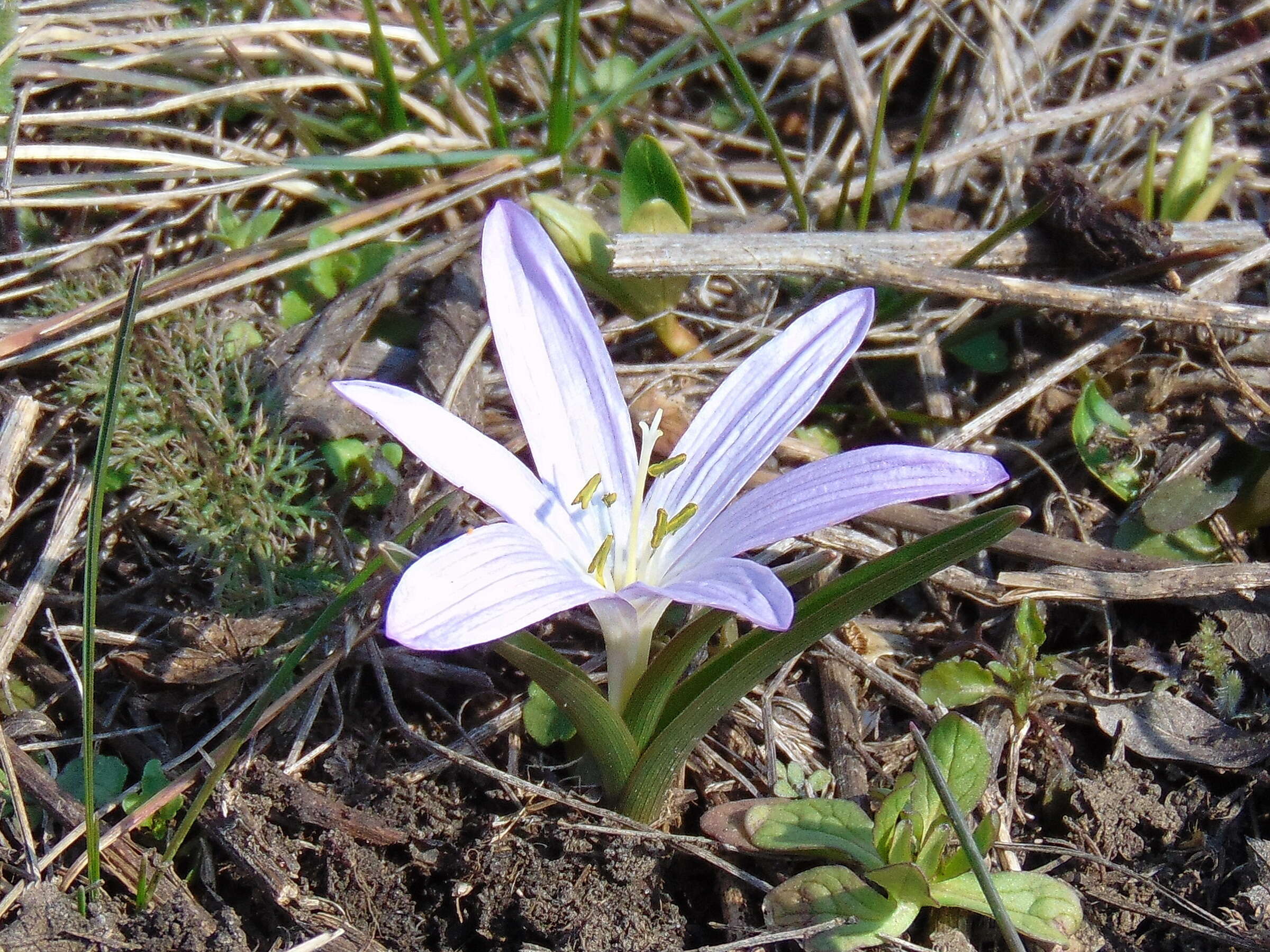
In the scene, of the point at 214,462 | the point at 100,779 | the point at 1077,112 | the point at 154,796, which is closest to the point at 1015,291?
the point at 1077,112

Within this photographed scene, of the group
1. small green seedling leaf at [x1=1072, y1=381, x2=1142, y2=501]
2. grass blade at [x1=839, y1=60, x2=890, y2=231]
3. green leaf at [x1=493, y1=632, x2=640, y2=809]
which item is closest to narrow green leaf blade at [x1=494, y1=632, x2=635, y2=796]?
green leaf at [x1=493, y1=632, x2=640, y2=809]

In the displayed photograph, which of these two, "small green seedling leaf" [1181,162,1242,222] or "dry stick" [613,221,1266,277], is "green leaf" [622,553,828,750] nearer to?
"dry stick" [613,221,1266,277]

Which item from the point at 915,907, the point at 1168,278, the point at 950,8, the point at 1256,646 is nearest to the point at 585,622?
the point at 915,907

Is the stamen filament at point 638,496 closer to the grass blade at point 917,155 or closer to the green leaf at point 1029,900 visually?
the green leaf at point 1029,900

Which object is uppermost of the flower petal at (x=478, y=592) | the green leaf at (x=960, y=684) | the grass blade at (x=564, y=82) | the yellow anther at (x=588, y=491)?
the grass blade at (x=564, y=82)

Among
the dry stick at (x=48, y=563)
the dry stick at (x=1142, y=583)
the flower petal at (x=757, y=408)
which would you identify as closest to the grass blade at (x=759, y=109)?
the flower petal at (x=757, y=408)

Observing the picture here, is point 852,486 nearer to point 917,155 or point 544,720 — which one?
point 544,720

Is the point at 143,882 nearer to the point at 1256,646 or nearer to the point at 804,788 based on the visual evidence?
the point at 804,788

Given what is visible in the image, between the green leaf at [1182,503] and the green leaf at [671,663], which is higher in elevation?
the green leaf at [671,663]
